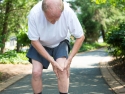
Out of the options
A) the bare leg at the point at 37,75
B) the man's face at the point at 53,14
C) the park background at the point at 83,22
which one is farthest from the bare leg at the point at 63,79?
the park background at the point at 83,22

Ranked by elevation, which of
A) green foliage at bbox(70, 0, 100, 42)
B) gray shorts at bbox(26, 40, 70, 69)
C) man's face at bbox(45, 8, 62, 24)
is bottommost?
green foliage at bbox(70, 0, 100, 42)

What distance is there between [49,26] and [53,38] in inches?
7.4

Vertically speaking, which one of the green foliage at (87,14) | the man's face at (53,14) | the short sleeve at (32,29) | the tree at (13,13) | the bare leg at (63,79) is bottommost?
the green foliage at (87,14)

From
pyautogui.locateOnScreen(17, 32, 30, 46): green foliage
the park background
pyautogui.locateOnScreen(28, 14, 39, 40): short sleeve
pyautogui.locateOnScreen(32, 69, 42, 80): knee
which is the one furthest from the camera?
pyautogui.locateOnScreen(17, 32, 30, 46): green foliage

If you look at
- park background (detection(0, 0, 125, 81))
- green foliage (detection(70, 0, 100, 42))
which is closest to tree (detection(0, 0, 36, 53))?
park background (detection(0, 0, 125, 81))

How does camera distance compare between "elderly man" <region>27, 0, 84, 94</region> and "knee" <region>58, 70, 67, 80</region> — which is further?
"knee" <region>58, 70, 67, 80</region>

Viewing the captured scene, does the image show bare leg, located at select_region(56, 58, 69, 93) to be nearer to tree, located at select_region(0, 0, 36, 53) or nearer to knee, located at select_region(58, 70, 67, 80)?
knee, located at select_region(58, 70, 67, 80)

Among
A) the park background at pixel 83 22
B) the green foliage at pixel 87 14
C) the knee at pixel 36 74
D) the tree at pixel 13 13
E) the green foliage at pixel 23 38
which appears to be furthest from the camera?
the green foliage at pixel 87 14

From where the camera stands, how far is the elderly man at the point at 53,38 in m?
3.42

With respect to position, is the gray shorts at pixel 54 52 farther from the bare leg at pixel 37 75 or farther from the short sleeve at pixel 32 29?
the short sleeve at pixel 32 29

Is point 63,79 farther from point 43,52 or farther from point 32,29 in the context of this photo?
point 32,29

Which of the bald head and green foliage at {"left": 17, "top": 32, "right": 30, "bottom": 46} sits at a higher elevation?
the bald head

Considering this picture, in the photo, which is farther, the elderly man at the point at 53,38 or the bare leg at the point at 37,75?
the bare leg at the point at 37,75

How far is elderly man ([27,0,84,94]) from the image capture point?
3416 mm
